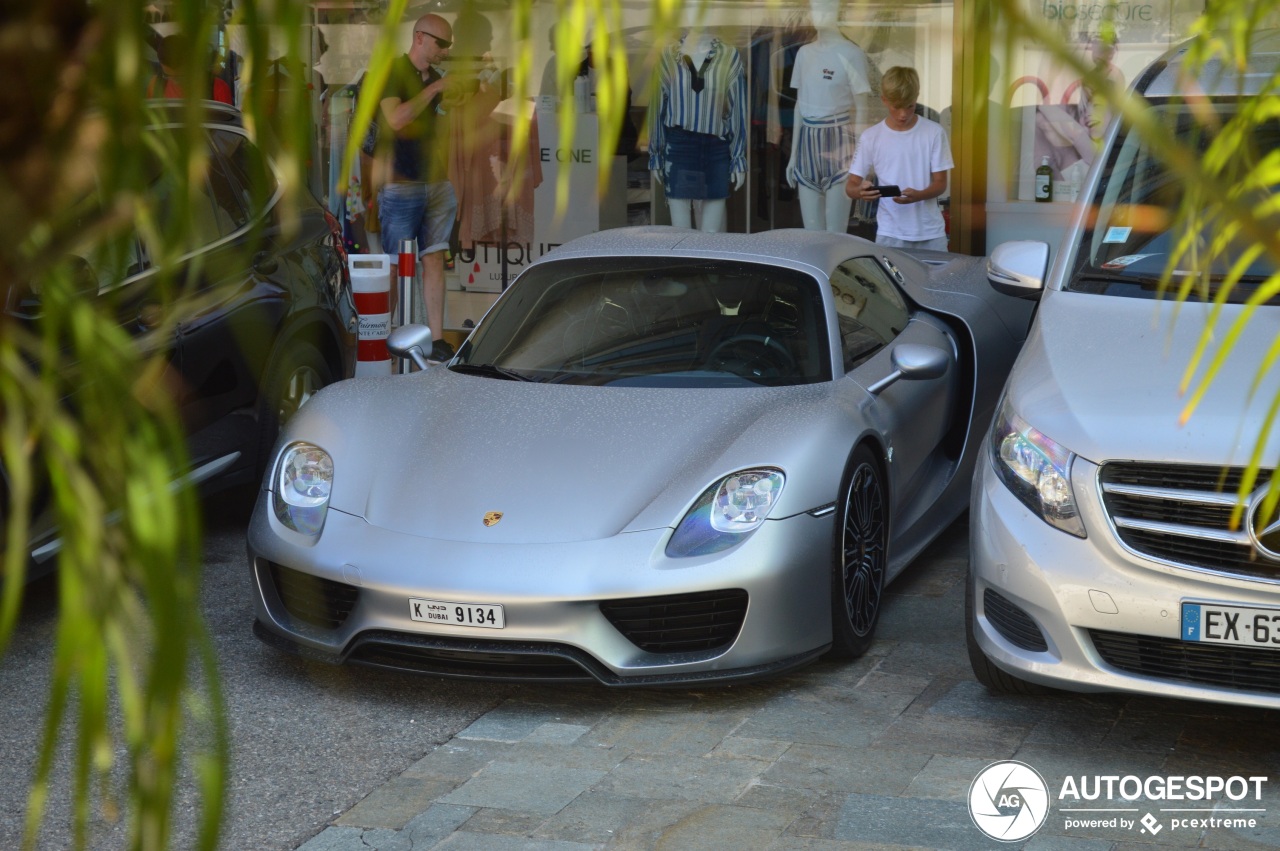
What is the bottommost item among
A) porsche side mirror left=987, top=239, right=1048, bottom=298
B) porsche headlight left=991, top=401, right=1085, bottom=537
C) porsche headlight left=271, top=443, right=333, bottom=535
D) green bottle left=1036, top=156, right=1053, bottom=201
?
porsche headlight left=271, top=443, right=333, bottom=535

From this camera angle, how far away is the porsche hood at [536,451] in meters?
4.53

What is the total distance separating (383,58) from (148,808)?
0.30 m

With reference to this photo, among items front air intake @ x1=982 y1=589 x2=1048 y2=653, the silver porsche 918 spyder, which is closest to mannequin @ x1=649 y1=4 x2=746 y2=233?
the silver porsche 918 spyder

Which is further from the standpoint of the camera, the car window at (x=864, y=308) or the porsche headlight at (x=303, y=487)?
the car window at (x=864, y=308)

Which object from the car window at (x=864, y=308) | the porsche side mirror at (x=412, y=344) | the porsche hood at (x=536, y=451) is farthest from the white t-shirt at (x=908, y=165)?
the porsche hood at (x=536, y=451)

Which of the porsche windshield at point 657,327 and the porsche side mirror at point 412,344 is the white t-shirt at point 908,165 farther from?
the porsche side mirror at point 412,344

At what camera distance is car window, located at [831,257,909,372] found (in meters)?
5.43

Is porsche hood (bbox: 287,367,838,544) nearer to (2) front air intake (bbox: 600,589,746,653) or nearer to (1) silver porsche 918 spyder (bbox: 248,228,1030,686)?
(1) silver porsche 918 spyder (bbox: 248,228,1030,686)

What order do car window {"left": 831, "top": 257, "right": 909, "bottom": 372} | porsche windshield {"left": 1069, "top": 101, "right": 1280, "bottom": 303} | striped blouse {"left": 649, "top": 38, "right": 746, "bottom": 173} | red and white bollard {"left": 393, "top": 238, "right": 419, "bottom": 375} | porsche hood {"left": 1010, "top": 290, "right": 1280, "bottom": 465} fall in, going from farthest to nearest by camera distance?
striped blouse {"left": 649, "top": 38, "right": 746, "bottom": 173}
red and white bollard {"left": 393, "top": 238, "right": 419, "bottom": 375}
car window {"left": 831, "top": 257, "right": 909, "bottom": 372}
porsche windshield {"left": 1069, "top": 101, "right": 1280, "bottom": 303}
porsche hood {"left": 1010, "top": 290, "right": 1280, "bottom": 465}

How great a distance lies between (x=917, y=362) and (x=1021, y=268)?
1.57ft

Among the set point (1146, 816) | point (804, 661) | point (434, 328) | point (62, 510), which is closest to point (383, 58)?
point (62, 510)

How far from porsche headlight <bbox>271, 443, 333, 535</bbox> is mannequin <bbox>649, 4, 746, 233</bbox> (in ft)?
20.0

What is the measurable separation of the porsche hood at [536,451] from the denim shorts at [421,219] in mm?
4581

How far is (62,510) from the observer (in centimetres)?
55
